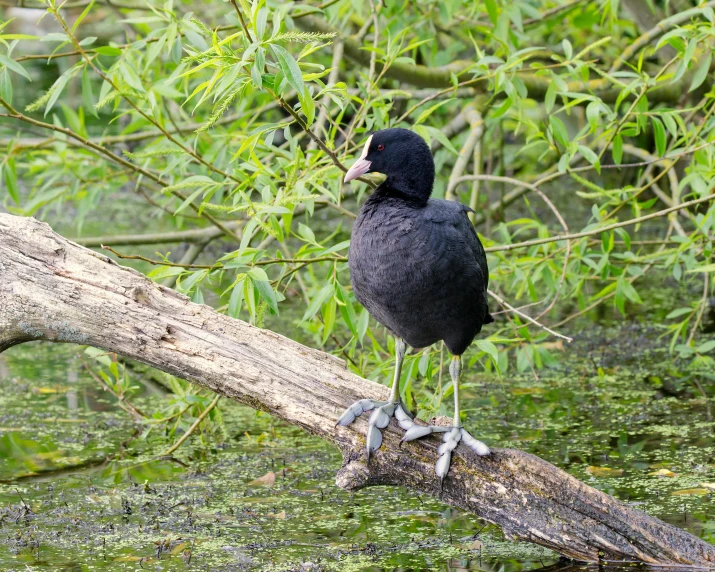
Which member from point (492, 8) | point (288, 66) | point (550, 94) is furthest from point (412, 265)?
point (492, 8)

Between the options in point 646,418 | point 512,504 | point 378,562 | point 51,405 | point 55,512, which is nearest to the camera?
point 512,504

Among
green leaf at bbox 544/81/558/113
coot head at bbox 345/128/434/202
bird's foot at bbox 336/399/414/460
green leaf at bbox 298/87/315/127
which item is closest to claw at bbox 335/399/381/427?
bird's foot at bbox 336/399/414/460

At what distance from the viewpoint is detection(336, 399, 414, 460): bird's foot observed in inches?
125

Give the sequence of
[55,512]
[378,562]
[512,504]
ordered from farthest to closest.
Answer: [55,512]
[378,562]
[512,504]

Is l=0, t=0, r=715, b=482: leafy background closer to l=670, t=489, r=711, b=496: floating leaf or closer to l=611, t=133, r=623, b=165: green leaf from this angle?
l=611, t=133, r=623, b=165: green leaf

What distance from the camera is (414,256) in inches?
124

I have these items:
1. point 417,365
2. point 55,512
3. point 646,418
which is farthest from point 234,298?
point 646,418

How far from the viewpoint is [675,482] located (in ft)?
13.1

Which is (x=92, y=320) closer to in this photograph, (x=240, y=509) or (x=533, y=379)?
(x=240, y=509)

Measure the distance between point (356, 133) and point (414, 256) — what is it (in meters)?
2.32

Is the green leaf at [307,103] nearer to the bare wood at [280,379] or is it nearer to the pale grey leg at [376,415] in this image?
the bare wood at [280,379]

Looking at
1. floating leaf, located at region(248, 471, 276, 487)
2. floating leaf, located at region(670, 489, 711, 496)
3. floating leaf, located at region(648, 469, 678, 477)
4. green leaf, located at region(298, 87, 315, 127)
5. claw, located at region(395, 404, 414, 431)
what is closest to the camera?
green leaf, located at region(298, 87, 315, 127)

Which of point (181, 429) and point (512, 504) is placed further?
point (181, 429)

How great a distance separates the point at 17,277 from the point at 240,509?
136 centimetres
